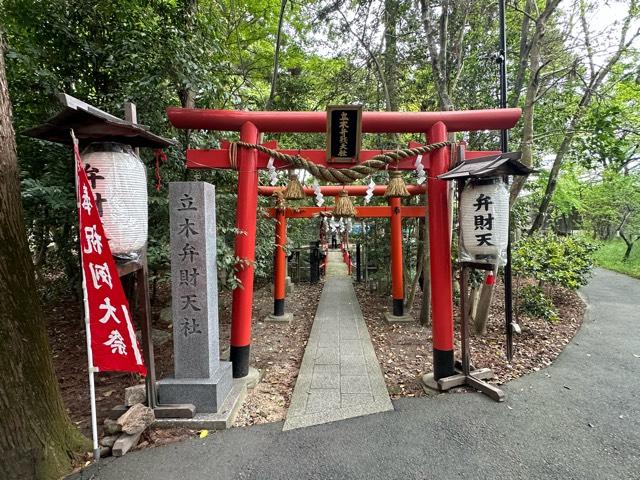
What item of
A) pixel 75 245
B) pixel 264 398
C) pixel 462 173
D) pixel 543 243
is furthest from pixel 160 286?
pixel 543 243

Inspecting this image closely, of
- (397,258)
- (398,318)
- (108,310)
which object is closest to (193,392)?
(108,310)

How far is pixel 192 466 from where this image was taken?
2.68 metres

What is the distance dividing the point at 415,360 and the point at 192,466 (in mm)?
3616

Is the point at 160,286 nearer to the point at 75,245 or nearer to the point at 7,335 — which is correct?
the point at 75,245

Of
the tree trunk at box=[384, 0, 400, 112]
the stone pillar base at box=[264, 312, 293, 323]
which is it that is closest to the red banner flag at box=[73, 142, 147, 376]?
the stone pillar base at box=[264, 312, 293, 323]

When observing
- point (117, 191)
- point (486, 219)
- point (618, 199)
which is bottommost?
point (486, 219)

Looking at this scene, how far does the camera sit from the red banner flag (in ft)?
7.80

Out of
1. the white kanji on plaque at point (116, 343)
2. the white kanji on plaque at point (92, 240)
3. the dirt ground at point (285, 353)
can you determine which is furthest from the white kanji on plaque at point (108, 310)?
the dirt ground at point (285, 353)

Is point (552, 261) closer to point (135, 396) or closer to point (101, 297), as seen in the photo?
point (135, 396)

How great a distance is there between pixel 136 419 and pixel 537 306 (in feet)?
24.5

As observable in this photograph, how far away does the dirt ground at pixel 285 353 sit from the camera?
379cm

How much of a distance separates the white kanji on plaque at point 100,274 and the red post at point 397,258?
623 centimetres

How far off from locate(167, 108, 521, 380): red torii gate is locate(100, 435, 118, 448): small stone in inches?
60.3

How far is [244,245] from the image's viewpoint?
4.12m
